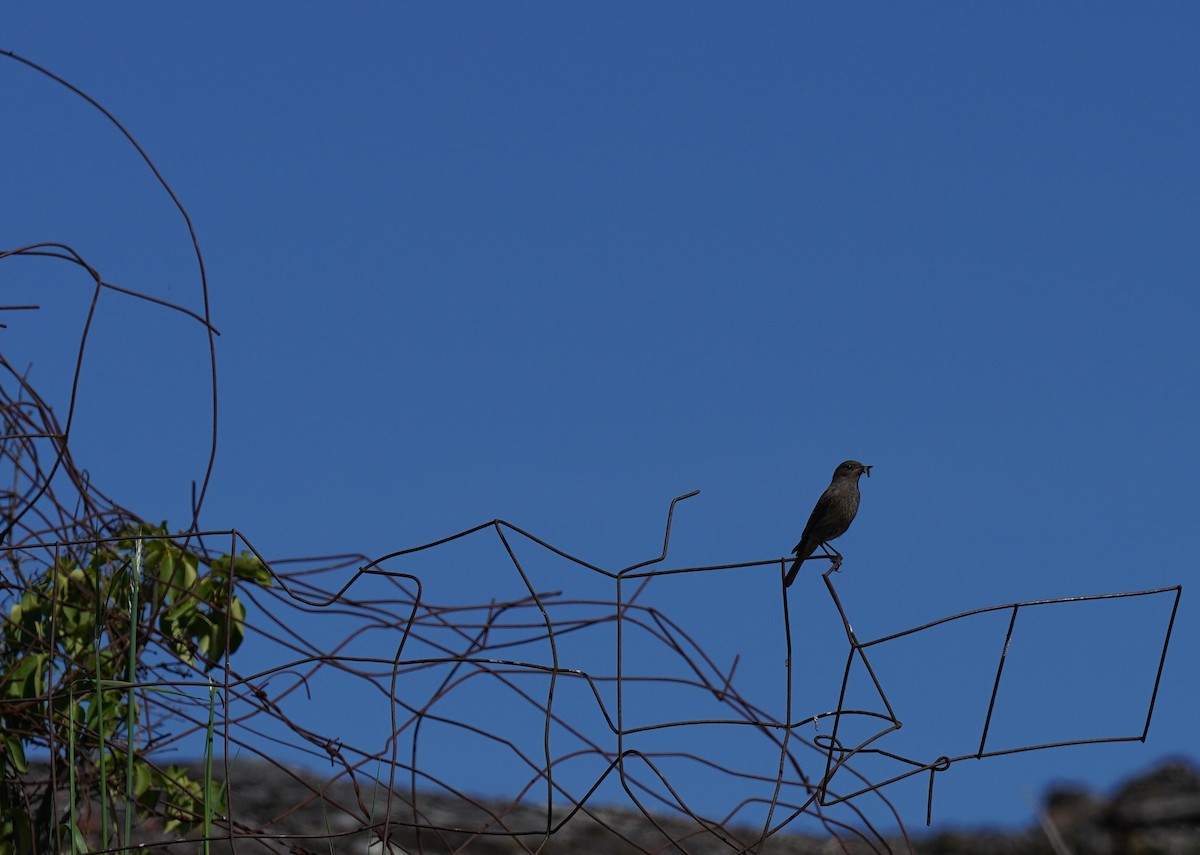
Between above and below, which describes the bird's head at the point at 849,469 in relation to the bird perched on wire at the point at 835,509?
above

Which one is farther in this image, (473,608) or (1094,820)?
(1094,820)

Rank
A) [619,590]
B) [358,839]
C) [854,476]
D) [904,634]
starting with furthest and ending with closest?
[358,839]
[854,476]
[619,590]
[904,634]

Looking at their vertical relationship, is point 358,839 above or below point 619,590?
above

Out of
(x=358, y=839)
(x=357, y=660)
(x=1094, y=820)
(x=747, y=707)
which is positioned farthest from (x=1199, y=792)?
(x=357, y=660)

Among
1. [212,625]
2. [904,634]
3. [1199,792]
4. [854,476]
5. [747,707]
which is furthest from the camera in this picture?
[1199,792]

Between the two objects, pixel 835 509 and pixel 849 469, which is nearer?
pixel 835 509

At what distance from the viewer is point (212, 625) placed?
4742 mm

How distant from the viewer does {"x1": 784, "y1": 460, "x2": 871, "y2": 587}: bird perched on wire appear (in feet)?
16.3

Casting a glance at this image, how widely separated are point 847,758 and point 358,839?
474 centimetres

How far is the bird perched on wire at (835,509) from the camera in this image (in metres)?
4.96

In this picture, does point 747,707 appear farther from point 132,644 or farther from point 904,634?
point 132,644

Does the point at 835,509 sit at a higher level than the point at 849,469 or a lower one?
lower

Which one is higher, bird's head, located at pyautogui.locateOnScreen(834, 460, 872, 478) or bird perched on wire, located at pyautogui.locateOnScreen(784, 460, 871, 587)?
bird's head, located at pyautogui.locateOnScreen(834, 460, 872, 478)

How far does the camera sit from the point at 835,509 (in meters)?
4.94
